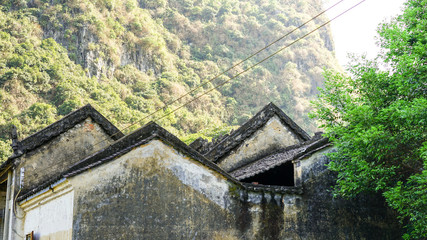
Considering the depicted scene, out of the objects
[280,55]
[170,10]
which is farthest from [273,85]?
[170,10]

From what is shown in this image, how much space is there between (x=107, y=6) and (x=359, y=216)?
57.7m

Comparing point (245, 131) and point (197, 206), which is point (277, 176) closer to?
point (245, 131)

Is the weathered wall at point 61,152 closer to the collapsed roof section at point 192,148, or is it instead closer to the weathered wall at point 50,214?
the collapsed roof section at point 192,148

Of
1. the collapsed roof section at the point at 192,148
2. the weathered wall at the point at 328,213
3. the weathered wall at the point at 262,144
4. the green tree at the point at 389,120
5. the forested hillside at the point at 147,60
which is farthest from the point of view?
the forested hillside at the point at 147,60

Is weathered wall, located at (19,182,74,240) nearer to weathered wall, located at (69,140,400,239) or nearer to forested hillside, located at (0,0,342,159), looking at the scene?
weathered wall, located at (69,140,400,239)

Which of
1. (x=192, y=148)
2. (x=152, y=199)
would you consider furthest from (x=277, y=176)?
(x=152, y=199)

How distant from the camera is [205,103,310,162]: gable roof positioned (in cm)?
1670

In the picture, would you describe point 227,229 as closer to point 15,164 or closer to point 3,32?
point 15,164

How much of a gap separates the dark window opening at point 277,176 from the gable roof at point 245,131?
215 cm

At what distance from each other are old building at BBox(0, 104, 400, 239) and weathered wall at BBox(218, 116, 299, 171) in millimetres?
2007

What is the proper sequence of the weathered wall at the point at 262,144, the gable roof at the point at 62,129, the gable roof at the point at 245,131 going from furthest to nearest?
the weathered wall at the point at 262,144, the gable roof at the point at 245,131, the gable roof at the point at 62,129

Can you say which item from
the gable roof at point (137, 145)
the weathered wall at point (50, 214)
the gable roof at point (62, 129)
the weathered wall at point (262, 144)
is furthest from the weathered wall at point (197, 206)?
the gable roof at point (62, 129)

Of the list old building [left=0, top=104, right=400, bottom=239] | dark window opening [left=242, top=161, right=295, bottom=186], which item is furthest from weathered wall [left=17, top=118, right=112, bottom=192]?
dark window opening [left=242, top=161, right=295, bottom=186]

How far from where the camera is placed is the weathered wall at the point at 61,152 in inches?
569
